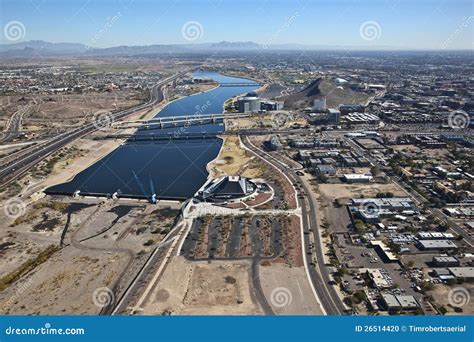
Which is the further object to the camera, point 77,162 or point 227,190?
point 77,162

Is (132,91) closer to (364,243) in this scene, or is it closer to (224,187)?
(224,187)

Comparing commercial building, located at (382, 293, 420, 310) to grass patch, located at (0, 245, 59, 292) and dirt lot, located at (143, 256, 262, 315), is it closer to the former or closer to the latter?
dirt lot, located at (143, 256, 262, 315)

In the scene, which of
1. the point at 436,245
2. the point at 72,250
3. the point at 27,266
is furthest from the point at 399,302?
the point at 27,266

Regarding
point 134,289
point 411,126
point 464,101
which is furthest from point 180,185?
point 464,101

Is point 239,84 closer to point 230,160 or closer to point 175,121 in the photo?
point 175,121

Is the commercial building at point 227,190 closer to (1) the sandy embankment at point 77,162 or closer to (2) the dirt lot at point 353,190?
(2) the dirt lot at point 353,190

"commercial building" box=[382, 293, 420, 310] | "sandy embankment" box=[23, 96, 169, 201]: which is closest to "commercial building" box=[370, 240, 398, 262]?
"commercial building" box=[382, 293, 420, 310]
